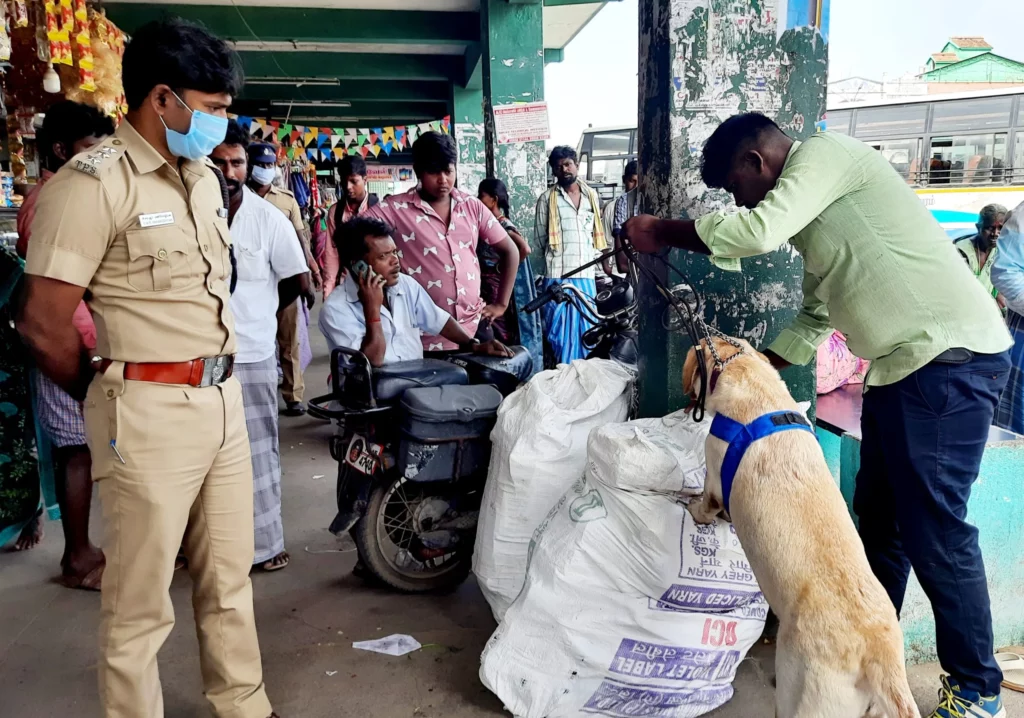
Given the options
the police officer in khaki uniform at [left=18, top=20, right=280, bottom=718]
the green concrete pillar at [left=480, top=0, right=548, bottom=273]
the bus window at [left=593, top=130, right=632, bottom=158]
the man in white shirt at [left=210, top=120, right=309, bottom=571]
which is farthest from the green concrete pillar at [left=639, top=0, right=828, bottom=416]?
the bus window at [left=593, top=130, right=632, bottom=158]

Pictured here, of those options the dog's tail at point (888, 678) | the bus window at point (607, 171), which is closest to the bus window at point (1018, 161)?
the bus window at point (607, 171)

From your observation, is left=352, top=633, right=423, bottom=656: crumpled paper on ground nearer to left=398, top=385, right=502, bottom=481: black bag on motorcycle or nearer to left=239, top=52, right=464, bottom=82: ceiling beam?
left=398, top=385, right=502, bottom=481: black bag on motorcycle

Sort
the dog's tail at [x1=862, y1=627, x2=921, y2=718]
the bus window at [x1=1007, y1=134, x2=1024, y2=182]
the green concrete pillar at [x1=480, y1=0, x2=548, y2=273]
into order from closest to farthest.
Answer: the dog's tail at [x1=862, y1=627, x2=921, y2=718] → the green concrete pillar at [x1=480, y1=0, x2=548, y2=273] → the bus window at [x1=1007, y1=134, x2=1024, y2=182]

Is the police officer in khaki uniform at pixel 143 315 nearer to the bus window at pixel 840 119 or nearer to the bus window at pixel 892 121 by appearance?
the bus window at pixel 892 121

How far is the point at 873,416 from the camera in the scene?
7.09 feet

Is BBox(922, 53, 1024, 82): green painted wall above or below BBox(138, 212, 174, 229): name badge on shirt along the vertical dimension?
above

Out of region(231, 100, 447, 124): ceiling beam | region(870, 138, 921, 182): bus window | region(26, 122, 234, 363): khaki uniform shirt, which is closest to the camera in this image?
region(26, 122, 234, 363): khaki uniform shirt

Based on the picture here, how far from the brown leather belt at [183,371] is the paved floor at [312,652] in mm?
1117

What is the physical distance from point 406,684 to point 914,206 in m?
2.09

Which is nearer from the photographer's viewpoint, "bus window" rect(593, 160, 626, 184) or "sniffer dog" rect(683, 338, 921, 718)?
"sniffer dog" rect(683, 338, 921, 718)

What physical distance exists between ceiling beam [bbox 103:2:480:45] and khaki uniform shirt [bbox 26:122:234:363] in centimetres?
712

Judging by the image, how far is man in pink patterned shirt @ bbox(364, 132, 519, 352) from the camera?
3881 mm

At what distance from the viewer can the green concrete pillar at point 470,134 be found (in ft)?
28.7

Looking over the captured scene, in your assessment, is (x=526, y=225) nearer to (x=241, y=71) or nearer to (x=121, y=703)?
(x=241, y=71)
